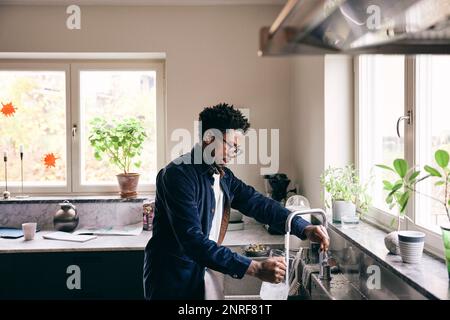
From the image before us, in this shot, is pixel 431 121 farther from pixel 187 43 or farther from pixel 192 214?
pixel 187 43

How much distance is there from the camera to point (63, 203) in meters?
3.04

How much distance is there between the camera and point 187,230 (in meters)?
1.63

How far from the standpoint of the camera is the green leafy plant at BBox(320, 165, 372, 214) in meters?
2.35

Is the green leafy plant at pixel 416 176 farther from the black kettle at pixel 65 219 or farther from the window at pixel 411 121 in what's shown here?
the black kettle at pixel 65 219

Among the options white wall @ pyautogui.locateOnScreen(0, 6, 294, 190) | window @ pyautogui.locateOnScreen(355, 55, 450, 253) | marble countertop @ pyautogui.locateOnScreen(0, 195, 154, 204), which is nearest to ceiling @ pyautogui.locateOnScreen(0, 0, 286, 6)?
white wall @ pyautogui.locateOnScreen(0, 6, 294, 190)

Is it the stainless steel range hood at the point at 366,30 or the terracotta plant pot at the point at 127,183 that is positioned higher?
the stainless steel range hood at the point at 366,30

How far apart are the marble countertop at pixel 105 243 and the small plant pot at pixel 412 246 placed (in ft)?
3.54

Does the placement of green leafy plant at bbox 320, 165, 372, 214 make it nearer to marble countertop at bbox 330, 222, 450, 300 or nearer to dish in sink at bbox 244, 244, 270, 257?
marble countertop at bbox 330, 222, 450, 300

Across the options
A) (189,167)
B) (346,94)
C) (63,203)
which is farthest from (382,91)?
(63,203)

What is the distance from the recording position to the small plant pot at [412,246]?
1.62m

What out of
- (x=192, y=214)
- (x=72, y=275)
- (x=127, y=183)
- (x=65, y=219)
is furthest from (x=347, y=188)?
(x=65, y=219)

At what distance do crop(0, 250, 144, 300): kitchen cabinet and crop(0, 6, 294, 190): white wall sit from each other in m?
0.97

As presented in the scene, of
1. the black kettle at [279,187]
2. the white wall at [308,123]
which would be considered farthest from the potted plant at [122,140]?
the white wall at [308,123]

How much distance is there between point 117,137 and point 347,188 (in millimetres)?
1689
